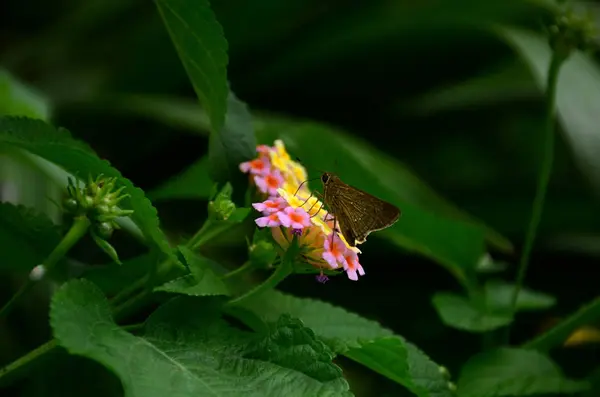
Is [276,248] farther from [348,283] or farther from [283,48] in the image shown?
[283,48]

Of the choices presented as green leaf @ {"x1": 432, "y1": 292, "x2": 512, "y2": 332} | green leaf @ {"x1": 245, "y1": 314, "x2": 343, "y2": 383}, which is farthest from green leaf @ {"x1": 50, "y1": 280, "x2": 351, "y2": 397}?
green leaf @ {"x1": 432, "y1": 292, "x2": 512, "y2": 332}

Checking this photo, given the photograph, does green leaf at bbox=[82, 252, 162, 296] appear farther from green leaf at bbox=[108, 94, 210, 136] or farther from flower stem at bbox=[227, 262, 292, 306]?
green leaf at bbox=[108, 94, 210, 136]

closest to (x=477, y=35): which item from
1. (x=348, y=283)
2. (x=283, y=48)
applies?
(x=283, y=48)

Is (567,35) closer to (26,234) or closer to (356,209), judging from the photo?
(356,209)

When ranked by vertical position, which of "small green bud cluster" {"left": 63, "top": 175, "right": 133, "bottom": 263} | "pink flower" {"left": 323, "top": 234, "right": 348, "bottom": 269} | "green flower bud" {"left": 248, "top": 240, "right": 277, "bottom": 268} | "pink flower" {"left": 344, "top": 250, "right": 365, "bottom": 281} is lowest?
"green flower bud" {"left": 248, "top": 240, "right": 277, "bottom": 268}

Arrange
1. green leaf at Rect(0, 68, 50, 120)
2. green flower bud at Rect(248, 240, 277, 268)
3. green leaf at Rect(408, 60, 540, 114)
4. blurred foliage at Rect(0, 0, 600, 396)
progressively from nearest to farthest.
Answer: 1. green flower bud at Rect(248, 240, 277, 268)
2. green leaf at Rect(0, 68, 50, 120)
3. blurred foliage at Rect(0, 0, 600, 396)
4. green leaf at Rect(408, 60, 540, 114)

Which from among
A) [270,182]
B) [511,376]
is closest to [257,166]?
[270,182]
